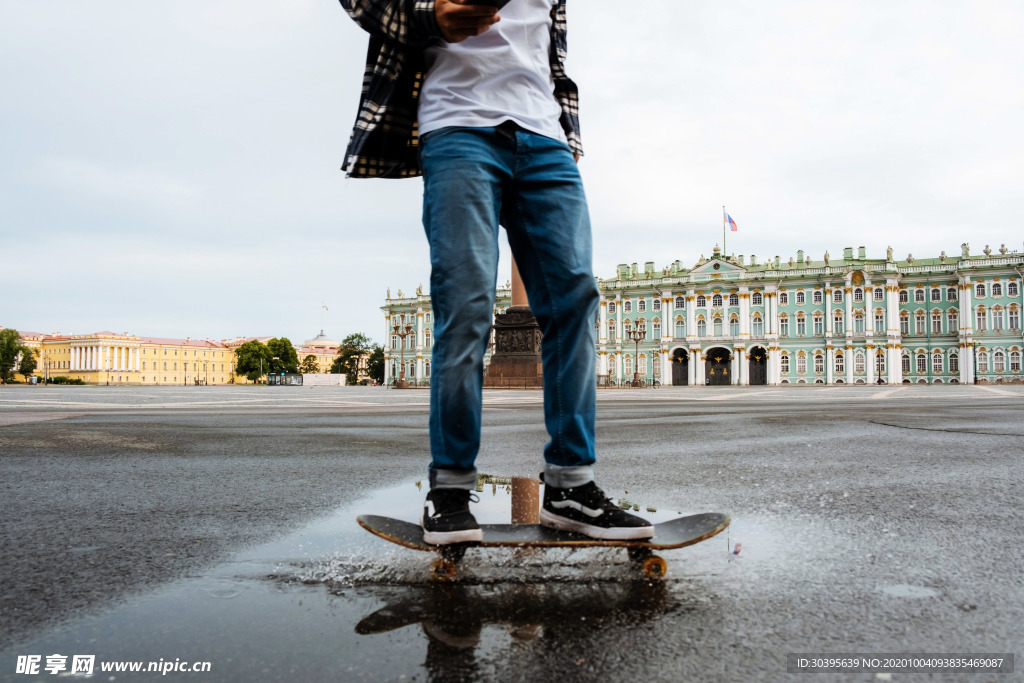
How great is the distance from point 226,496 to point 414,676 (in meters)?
1.80

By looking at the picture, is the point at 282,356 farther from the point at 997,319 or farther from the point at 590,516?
the point at 590,516

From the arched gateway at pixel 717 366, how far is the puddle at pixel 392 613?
66648 mm

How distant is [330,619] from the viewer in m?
1.34

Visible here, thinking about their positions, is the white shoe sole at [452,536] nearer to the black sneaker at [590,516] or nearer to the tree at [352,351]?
the black sneaker at [590,516]

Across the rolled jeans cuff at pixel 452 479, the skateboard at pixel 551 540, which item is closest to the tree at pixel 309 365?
the rolled jeans cuff at pixel 452 479

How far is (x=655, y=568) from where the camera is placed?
5.21ft

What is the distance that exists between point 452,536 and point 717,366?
67.9 metres

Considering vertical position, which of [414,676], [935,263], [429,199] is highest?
[935,263]

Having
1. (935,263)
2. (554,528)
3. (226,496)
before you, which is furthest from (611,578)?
(935,263)

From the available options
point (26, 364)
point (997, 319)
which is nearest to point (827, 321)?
point (997, 319)

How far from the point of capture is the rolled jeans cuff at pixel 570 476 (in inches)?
72.8

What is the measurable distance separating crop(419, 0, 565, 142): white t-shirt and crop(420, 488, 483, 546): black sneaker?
1.01 meters

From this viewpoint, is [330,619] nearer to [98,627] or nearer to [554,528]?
[98,627]

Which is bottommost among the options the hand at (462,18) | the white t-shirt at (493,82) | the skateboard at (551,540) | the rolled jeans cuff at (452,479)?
the skateboard at (551,540)
